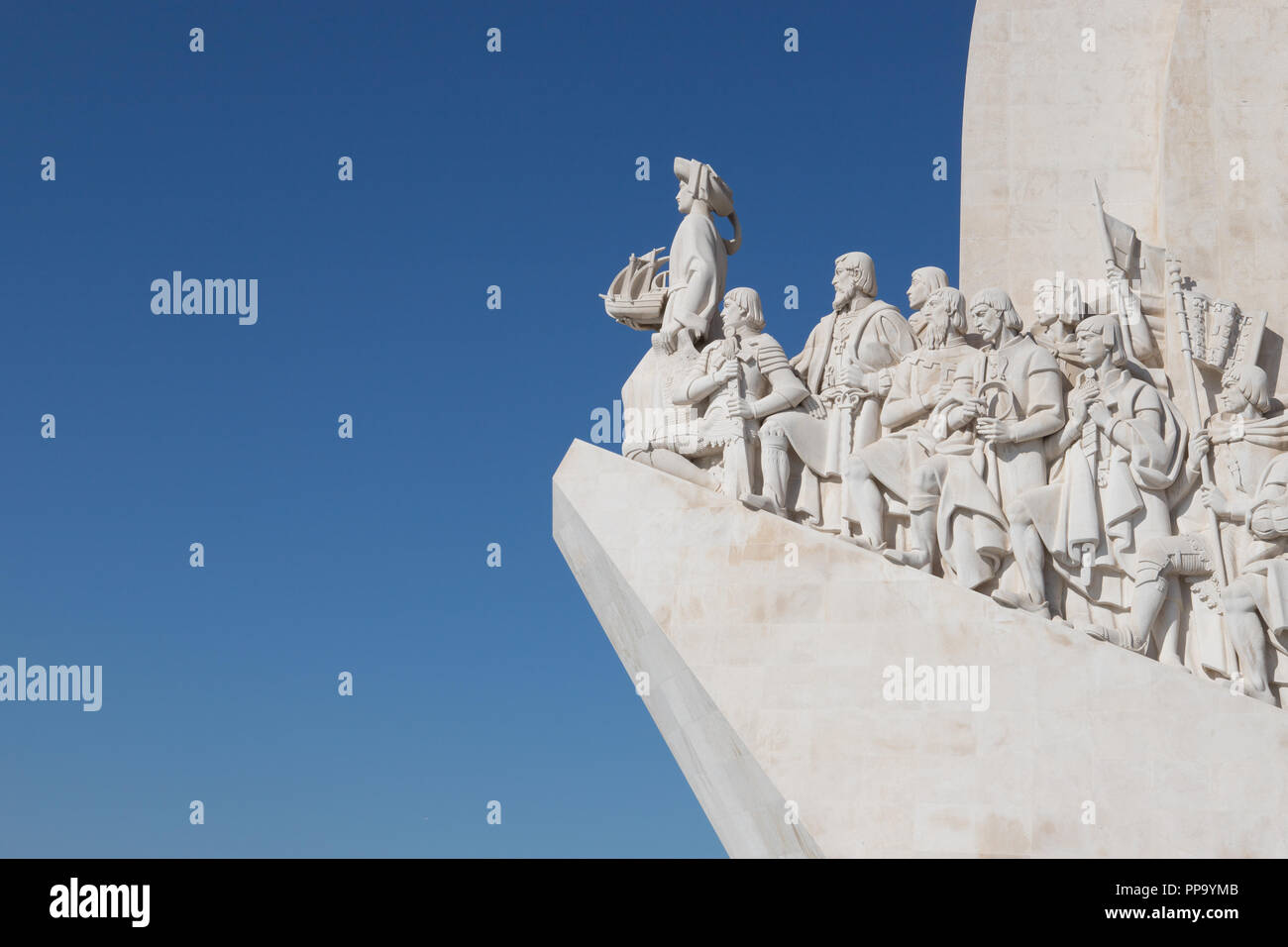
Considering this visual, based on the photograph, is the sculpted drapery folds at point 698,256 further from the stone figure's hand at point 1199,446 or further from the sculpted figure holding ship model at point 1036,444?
the stone figure's hand at point 1199,446

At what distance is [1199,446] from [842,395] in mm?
2082

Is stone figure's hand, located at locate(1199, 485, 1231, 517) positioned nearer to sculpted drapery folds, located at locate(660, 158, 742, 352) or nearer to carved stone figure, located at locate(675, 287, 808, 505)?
carved stone figure, located at locate(675, 287, 808, 505)

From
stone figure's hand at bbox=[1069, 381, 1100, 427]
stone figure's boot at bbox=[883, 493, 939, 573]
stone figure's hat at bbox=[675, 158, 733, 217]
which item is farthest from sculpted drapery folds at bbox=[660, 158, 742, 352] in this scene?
stone figure's hand at bbox=[1069, 381, 1100, 427]

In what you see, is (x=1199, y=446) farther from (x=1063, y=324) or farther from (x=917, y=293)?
(x=917, y=293)

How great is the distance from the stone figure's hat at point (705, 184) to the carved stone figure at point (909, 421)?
195cm

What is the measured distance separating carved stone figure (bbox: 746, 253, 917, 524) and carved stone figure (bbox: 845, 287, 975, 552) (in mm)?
120

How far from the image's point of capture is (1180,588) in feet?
30.1

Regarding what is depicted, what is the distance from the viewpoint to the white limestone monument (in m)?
8.54

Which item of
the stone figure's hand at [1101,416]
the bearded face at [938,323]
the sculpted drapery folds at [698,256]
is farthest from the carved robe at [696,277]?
the stone figure's hand at [1101,416]

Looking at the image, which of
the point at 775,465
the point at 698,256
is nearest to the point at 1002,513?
the point at 775,465

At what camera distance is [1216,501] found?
358 inches
